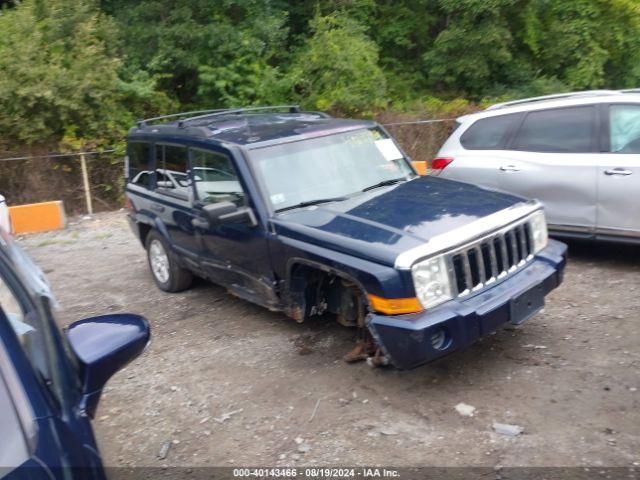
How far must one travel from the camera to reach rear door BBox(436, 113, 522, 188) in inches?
279

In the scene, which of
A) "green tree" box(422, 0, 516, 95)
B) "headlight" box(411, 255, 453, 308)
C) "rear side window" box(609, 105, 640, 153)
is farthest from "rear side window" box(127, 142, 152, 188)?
"green tree" box(422, 0, 516, 95)

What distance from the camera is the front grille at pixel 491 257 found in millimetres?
4254

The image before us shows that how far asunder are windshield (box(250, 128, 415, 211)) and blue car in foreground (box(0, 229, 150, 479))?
2.70 meters

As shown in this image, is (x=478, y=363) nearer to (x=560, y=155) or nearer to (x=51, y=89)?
(x=560, y=155)

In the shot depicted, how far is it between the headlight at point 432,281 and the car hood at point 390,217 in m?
Answer: 0.15

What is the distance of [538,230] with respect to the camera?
4949 mm

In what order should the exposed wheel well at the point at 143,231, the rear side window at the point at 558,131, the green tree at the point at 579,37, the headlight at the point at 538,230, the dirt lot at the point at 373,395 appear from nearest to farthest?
the dirt lot at the point at 373,395 < the headlight at the point at 538,230 < the rear side window at the point at 558,131 < the exposed wheel well at the point at 143,231 < the green tree at the point at 579,37

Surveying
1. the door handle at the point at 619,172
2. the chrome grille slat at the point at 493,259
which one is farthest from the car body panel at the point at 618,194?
the chrome grille slat at the point at 493,259

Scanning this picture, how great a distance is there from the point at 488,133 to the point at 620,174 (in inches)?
62.4

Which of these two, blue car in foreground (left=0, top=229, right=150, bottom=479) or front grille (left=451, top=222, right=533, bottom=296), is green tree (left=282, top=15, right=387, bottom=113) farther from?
blue car in foreground (left=0, top=229, right=150, bottom=479)

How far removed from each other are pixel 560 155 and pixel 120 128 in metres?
8.97

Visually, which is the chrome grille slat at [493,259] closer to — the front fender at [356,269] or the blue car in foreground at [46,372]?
the front fender at [356,269]

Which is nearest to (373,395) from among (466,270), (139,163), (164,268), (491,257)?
(466,270)

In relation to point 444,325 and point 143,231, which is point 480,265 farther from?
point 143,231
